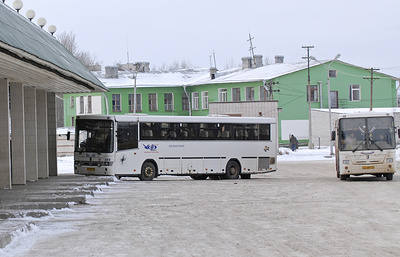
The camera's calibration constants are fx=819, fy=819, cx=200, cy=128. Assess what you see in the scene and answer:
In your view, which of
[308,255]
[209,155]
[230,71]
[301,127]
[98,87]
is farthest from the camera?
[230,71]

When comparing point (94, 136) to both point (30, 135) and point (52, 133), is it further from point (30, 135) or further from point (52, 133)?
point (30, 135)

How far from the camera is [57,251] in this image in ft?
38.4

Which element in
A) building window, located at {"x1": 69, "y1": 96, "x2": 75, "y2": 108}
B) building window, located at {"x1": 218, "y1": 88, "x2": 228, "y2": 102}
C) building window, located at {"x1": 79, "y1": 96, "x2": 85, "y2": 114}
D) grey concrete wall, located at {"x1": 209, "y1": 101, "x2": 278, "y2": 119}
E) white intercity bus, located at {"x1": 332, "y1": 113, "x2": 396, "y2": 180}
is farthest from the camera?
building window, located at {"x1": 69, "y1": 96, "x2": 75, "y2": 108}

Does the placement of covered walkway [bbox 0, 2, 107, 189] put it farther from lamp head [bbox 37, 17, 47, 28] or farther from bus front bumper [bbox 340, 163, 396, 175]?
bus front bumper [bbox 340, 163, 396, 175]

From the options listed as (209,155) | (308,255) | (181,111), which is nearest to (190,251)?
(308,255)

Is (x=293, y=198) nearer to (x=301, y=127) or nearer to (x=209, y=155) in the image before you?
(x=209, y=155)

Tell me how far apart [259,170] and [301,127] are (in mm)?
43662

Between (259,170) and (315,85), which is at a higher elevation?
(315,85)

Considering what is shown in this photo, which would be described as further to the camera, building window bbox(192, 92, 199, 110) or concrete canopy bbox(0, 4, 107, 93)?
building window bbox(192, 92, 199, 110)

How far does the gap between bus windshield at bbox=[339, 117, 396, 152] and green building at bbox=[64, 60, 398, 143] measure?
1724 inches

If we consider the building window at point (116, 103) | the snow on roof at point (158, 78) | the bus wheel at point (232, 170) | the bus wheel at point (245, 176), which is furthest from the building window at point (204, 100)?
the bus wheel at point (232, 170)

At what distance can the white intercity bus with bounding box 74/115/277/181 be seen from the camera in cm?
3172

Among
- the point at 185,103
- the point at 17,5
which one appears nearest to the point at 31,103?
the point at 17,5

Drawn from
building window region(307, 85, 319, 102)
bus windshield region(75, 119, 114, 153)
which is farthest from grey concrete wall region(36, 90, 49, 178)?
building window region(307, 85, 319, 102)
